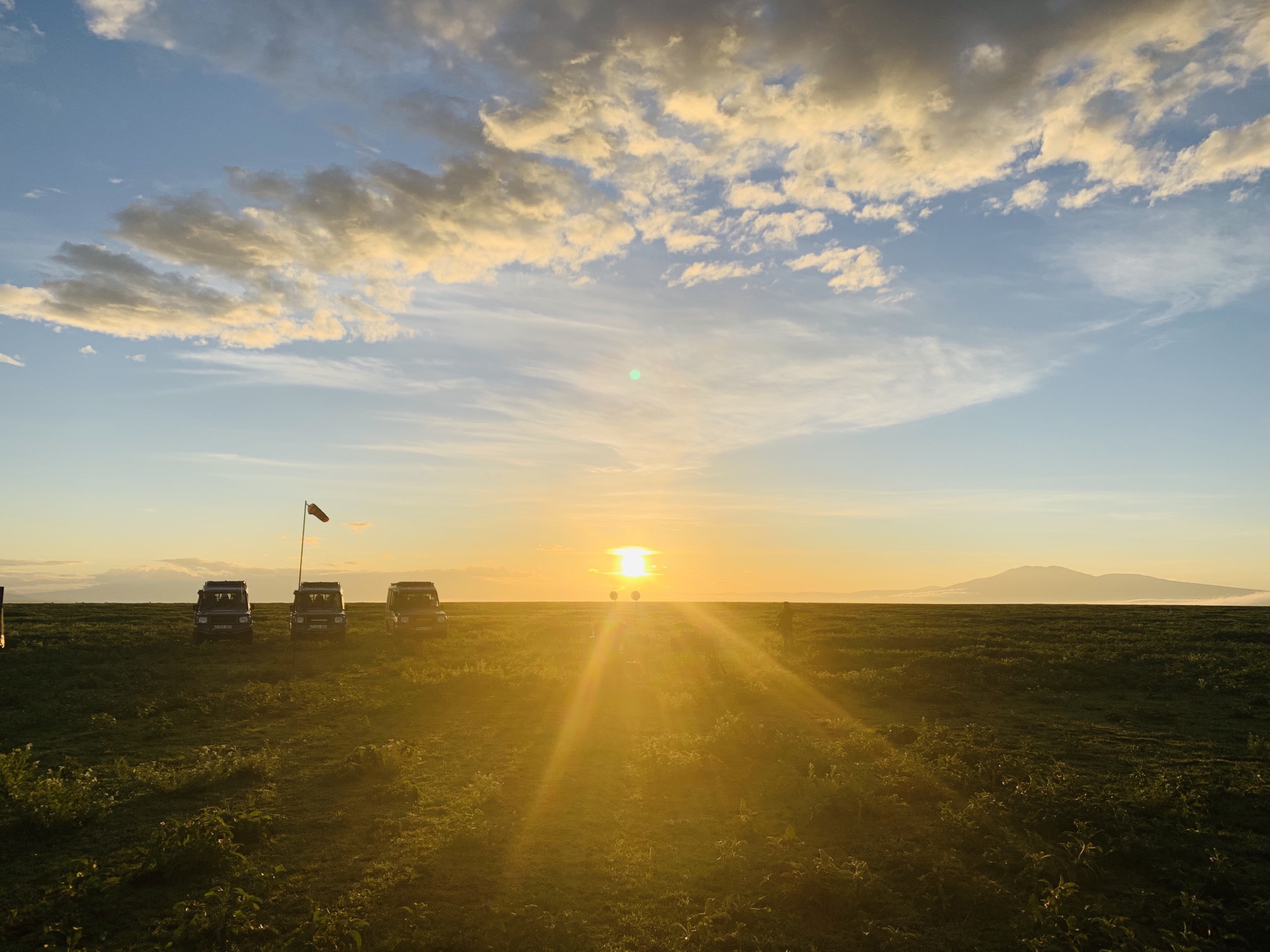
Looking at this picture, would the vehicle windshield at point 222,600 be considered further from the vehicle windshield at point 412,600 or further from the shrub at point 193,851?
the shrub at point 193,851

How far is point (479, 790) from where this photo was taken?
1411 centimetres

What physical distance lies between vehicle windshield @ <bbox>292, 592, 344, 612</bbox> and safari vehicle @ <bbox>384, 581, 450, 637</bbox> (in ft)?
8.57

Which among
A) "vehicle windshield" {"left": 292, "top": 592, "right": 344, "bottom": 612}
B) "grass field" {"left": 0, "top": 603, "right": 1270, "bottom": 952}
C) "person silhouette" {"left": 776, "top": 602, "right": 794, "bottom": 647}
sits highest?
"vehicle windshield" {"left": 292, "top": 592, "right": 344, "bottom": 612}

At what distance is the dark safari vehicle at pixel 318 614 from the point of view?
125 feet

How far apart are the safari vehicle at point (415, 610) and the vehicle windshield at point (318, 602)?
2.61 m

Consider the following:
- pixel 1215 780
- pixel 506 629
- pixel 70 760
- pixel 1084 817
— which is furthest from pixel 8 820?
pixel 506 629

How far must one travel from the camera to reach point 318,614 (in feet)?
126

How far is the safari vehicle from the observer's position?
39.2 meters

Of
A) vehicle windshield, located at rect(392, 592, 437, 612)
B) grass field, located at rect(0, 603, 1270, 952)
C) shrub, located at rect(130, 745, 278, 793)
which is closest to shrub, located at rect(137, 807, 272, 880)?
grass field, located at rect(0, 603, 1270, 952)

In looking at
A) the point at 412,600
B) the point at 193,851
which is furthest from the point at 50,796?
the point at 412,600

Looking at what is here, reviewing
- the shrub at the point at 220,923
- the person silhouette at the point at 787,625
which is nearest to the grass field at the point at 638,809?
the shrub at the point at 220,923

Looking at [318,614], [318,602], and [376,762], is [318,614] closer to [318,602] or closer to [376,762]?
[318,602]

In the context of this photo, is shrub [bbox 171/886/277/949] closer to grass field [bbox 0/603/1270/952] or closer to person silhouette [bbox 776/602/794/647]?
grass field [bbox 0/603/1270/952]

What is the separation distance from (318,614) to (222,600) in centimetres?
432
